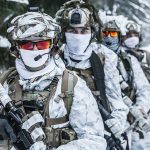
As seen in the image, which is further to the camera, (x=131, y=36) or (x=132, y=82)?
(x=131, y=36)

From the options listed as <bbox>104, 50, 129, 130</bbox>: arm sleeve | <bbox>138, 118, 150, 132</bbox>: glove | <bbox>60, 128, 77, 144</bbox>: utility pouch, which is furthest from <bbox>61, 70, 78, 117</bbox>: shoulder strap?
<bbox>138, 118, 150, 132</bbox>: glove

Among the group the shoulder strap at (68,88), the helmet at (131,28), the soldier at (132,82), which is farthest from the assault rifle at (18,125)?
the helmet at (131,28)

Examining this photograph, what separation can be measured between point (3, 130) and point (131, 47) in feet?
19.1

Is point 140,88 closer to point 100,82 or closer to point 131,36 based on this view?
point 131,36

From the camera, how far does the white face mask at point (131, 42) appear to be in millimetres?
10438

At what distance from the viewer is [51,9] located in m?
11.6

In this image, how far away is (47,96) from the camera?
500cm

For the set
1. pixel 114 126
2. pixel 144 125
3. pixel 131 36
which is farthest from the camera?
pixel 131 36

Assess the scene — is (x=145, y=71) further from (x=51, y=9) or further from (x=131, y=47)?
(x=51, y=9)

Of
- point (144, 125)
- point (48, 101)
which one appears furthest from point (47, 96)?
point (144, 125)

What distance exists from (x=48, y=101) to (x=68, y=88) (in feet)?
0.62

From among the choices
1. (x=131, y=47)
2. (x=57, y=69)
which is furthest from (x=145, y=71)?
(x=57, y=69)

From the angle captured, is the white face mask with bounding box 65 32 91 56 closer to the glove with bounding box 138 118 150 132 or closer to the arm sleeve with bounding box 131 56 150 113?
the arm sleeve with bounding box 131 56 150 113

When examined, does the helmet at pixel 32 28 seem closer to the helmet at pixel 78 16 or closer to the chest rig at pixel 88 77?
the helmet at pixel 78 16
